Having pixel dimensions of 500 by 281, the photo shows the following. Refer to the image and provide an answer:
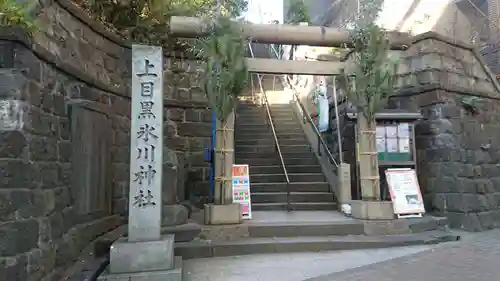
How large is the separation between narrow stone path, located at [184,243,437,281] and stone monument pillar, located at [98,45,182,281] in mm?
440

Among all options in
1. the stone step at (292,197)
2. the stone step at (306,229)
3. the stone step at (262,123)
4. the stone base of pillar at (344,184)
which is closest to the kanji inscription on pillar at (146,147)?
the stone step at (306,229)

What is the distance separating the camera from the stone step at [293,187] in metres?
8.06

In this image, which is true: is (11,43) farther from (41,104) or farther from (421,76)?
(421,76)

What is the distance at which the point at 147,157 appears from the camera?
4387 millimetres

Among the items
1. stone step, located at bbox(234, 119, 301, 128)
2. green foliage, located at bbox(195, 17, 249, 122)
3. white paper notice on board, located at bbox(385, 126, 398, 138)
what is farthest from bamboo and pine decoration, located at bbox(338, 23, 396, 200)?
stone step, located at bbox(234, 119, 301, 128)

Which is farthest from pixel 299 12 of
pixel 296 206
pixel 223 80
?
pixel 223 80

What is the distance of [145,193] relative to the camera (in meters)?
4.32

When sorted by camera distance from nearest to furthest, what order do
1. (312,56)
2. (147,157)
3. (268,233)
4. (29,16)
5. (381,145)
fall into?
1. (29,16)
2. (147,157)
3. (268,233)
4. (381,145)
5. (312,56)

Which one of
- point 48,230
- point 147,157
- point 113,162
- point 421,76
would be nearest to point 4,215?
point 48,230

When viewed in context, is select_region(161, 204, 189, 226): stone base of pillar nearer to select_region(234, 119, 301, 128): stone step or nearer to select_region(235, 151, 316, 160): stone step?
select_region(235, 151, 316, 160): stone step

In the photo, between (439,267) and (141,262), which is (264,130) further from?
(141,262)

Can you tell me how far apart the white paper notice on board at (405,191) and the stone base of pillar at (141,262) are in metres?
4.42

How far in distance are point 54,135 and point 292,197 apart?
16.5 feet

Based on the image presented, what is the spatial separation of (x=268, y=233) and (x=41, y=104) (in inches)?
151
